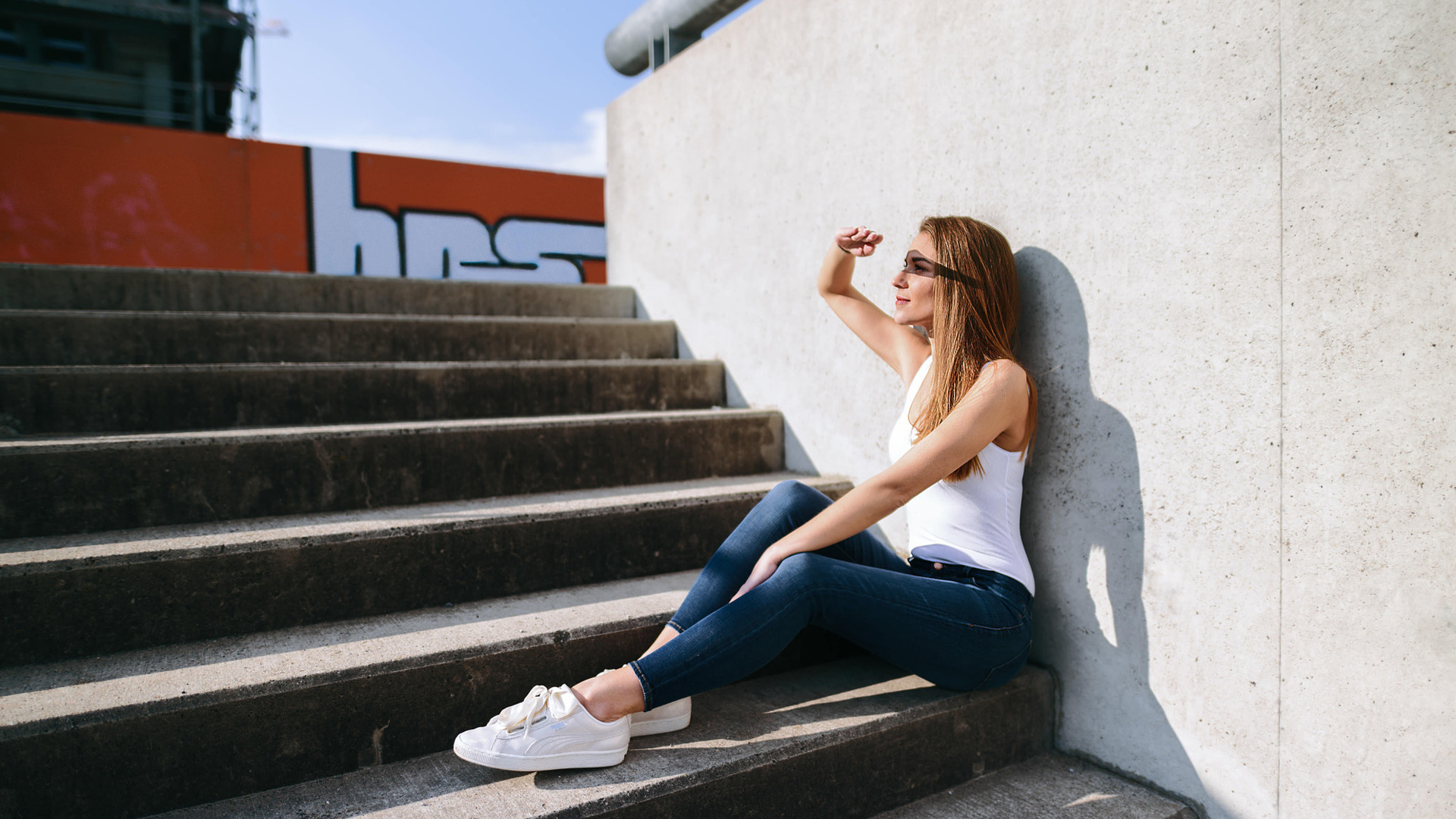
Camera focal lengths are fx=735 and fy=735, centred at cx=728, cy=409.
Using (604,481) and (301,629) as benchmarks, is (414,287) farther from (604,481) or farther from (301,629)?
(301,629)

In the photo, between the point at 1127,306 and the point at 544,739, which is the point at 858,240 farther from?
the point at 544,739

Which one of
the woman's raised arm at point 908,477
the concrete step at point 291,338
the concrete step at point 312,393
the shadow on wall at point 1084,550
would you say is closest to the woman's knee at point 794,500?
the woman's raised arm at point 908,477

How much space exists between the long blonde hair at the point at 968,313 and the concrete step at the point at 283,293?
244 centimetres

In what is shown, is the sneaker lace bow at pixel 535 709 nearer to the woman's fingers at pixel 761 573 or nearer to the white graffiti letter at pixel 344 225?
the woman's fingers at pixel 761 573

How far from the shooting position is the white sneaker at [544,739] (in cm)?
142

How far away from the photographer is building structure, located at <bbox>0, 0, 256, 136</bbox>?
18.9m

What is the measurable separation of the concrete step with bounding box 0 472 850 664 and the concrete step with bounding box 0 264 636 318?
1584 millimetres

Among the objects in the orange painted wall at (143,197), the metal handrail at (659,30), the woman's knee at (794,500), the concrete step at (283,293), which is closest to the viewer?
the woman's knee at (794,500)

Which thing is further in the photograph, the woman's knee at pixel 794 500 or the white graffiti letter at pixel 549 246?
the white graffiti letter at pixel 549 246

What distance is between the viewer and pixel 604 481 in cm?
260

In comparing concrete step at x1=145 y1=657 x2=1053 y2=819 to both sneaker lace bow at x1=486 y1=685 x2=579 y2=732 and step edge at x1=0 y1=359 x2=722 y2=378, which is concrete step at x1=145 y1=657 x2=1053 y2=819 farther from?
step edge at x1=0 y1=359 x2=722 y2=378

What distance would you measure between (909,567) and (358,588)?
1404 millimetres

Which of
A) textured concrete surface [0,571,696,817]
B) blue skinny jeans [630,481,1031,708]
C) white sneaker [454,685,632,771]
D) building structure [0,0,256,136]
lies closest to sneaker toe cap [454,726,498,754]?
white sneaker [454,685,632,771]

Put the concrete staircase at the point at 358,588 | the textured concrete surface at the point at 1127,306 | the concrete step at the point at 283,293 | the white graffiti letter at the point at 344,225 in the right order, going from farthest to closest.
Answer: the white graffiti letter at the point at 344,225 < the concrete step at the point at 283,293 < the textured concrete surface at the point at 1127,306 < the concrete staircase at the point at 358,588
